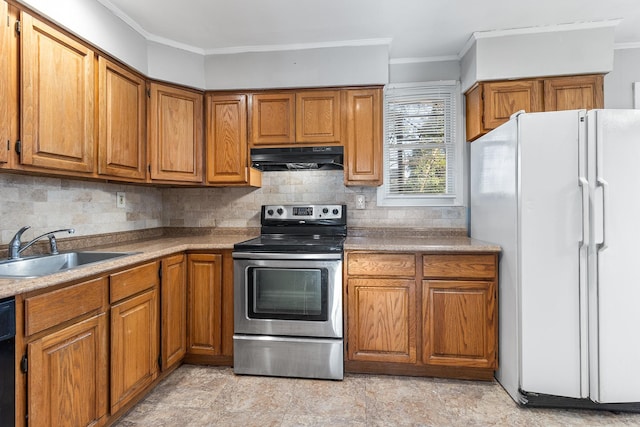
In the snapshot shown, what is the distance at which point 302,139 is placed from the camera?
2.77 m

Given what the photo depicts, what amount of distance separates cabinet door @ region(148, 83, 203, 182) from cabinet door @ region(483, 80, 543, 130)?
7.38ft

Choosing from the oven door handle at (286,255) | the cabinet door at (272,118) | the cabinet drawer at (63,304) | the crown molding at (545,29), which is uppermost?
the crown molding at (545,29)

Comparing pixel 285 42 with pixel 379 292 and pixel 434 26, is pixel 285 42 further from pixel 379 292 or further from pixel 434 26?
pixel 379 292

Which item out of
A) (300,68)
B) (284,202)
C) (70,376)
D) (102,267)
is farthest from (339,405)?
(300,68)

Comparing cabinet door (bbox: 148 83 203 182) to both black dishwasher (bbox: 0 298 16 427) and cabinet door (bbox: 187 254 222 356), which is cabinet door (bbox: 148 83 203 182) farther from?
black dishwasher (bbox: 0 298 16 427)

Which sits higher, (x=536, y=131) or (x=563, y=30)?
(x=563, y=30)

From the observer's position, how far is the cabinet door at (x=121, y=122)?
2125 mm

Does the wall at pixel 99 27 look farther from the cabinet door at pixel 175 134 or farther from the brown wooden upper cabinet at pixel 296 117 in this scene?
the brown wooden upper cabinet at pixel 296 117

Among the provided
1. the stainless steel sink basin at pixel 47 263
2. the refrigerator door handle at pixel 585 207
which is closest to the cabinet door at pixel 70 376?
the stainless steel sink basin at pixel 47 263

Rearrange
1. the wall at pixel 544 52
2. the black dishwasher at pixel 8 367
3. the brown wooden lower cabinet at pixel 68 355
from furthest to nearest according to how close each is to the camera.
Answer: the wall at pixel 544 52
the brown wooden lower cabinet at pixel 68 355
the black dishwasher at pixel 8 367

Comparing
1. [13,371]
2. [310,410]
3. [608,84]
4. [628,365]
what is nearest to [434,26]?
[608,84]

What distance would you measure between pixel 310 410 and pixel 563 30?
3022 millimetres

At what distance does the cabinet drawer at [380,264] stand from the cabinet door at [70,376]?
1.49 metres

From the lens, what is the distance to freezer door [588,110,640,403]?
1881 millimetres
